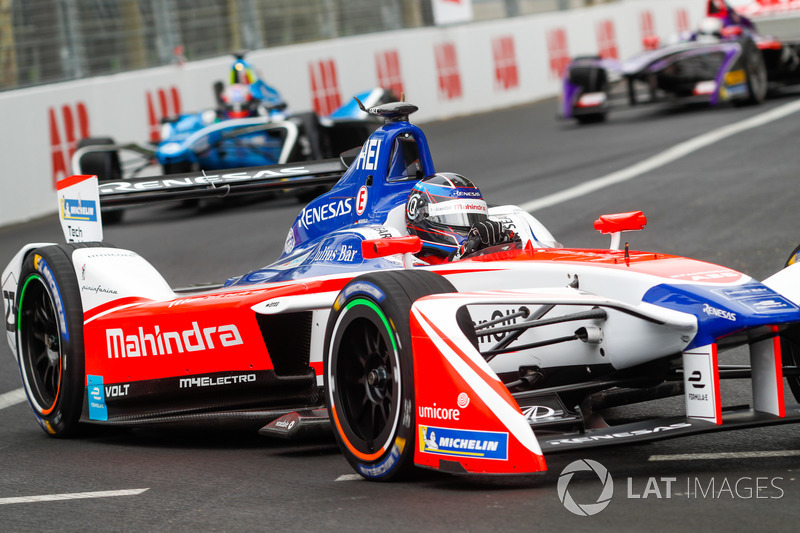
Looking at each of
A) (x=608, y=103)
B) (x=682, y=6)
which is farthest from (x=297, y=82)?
(x=682, y=6)

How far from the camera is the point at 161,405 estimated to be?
6691 millimetres

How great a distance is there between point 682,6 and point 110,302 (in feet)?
91.1

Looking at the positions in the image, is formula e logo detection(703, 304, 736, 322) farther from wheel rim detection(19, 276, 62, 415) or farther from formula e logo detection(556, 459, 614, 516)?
wheel rim detection(19, 276, 62, 415)

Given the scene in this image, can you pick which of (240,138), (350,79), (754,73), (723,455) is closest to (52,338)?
(723,455)

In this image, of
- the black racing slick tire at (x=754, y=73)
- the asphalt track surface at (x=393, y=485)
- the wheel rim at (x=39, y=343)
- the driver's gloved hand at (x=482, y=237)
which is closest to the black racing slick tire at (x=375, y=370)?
the asphalt track surface at (x=393, y=485)

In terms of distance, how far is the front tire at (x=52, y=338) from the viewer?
7004 millimetres

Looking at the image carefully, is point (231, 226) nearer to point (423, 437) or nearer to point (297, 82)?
point (297, 82)

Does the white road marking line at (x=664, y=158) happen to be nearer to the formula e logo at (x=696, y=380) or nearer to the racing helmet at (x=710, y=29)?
the racing helmet at (x=710, y=29)

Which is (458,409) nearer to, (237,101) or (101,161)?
(101,161)

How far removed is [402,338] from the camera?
4988mm

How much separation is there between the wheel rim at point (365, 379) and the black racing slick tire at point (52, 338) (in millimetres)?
2231

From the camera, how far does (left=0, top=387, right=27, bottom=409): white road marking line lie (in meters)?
8.10

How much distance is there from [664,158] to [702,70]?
3858 millimetres

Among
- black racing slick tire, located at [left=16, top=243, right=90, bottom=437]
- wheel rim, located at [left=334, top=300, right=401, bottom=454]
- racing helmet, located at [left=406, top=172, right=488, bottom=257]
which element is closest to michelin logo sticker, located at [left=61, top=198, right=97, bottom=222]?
black racing slick tire, located at [left=16, top=243, right=90, bottom=437]
